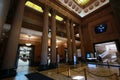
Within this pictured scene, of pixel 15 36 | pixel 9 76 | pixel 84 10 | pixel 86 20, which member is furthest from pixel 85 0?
pixel 9 76

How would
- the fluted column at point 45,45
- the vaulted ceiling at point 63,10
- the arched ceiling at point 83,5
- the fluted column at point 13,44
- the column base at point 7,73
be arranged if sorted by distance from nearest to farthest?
the column base at point 7,73 → the fluted column at point 13,44 → the fluted column at point 45,45 → the vaulted ceiling at point 63,10 → the arched ceiling at point 83,5

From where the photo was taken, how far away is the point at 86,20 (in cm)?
1304

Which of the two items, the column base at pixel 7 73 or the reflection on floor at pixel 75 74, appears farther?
the column base at pixel 7 73

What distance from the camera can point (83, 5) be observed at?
11.8m

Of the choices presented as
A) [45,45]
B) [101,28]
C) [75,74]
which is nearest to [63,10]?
[45,45]

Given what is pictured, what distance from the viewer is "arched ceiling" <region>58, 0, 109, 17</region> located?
1062 centimetres

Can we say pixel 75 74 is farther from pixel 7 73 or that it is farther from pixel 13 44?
pixel 13 44

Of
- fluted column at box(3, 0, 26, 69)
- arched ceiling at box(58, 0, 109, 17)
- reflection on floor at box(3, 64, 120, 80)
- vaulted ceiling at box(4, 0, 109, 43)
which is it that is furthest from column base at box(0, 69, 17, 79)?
arched ceiling at box(58, 0, 109, 17)

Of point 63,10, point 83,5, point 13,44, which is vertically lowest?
point 13,44

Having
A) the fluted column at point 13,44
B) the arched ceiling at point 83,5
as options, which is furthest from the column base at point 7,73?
the arched ceiling at point 83,5

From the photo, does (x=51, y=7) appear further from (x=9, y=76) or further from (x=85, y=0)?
(x=9, y=76)

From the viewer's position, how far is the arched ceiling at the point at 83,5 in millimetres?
10620

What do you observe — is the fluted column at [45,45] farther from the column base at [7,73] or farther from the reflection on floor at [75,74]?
the column base at [7,73]

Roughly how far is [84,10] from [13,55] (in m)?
11.9
